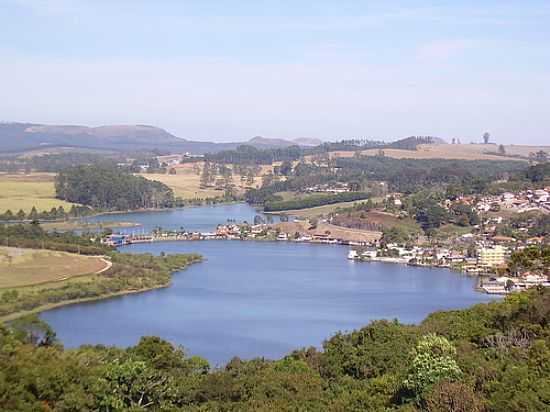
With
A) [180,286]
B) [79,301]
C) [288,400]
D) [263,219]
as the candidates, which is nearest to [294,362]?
[288,400]

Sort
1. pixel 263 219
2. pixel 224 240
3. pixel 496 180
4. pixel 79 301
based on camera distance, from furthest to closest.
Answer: pixel 496 180 → pixel 263 219 → pixel 224 240 → pixel 79 301

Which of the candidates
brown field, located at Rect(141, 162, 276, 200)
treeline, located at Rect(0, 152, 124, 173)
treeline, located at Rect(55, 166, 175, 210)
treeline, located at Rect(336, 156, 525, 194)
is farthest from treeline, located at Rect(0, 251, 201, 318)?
treeline, located at Rect(0, 152, 124, 173)

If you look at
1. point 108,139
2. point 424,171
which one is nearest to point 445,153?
point 424,171

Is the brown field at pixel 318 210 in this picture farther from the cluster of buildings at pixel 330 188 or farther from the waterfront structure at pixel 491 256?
the waterfront structure at pixel 491 256

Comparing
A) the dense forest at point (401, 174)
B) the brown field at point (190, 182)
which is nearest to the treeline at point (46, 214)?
the brown field at point (190, 182)

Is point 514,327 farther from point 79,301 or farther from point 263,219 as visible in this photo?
point 263,219

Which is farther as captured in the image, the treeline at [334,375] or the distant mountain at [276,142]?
the distant mountain at [276,142]
